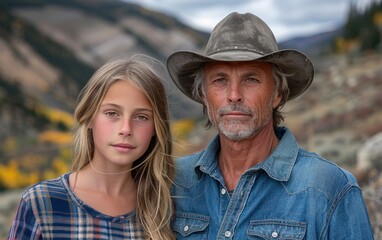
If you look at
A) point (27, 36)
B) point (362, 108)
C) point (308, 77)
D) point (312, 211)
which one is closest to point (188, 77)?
point (308, 77)

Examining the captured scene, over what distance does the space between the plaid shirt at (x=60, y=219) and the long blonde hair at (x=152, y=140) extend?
0.15m

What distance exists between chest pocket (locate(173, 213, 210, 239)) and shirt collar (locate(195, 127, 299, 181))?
0.26 meters

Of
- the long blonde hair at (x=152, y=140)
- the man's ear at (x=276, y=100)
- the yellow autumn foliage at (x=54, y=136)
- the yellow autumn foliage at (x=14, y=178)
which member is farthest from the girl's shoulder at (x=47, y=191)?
the yellow autumn foliage at (x=54, y=136)

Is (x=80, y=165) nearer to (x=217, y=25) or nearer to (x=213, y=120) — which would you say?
(x=213, y=120)

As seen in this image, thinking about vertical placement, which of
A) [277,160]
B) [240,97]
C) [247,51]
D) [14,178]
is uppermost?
[14,178]

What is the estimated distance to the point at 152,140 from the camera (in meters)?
3.43

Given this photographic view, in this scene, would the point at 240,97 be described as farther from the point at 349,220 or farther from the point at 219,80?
the point at 349,220

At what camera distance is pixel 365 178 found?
9.02 metres

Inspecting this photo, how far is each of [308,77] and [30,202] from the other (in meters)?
1.62

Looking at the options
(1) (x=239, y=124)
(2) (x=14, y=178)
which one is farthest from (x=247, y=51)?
(2) (x=14, y=178)

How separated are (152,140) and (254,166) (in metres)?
0.60

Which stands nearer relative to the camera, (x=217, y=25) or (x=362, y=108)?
(x=217, y=25)

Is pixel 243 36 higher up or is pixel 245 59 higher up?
pixel 243 36

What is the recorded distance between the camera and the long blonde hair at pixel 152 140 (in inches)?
125
